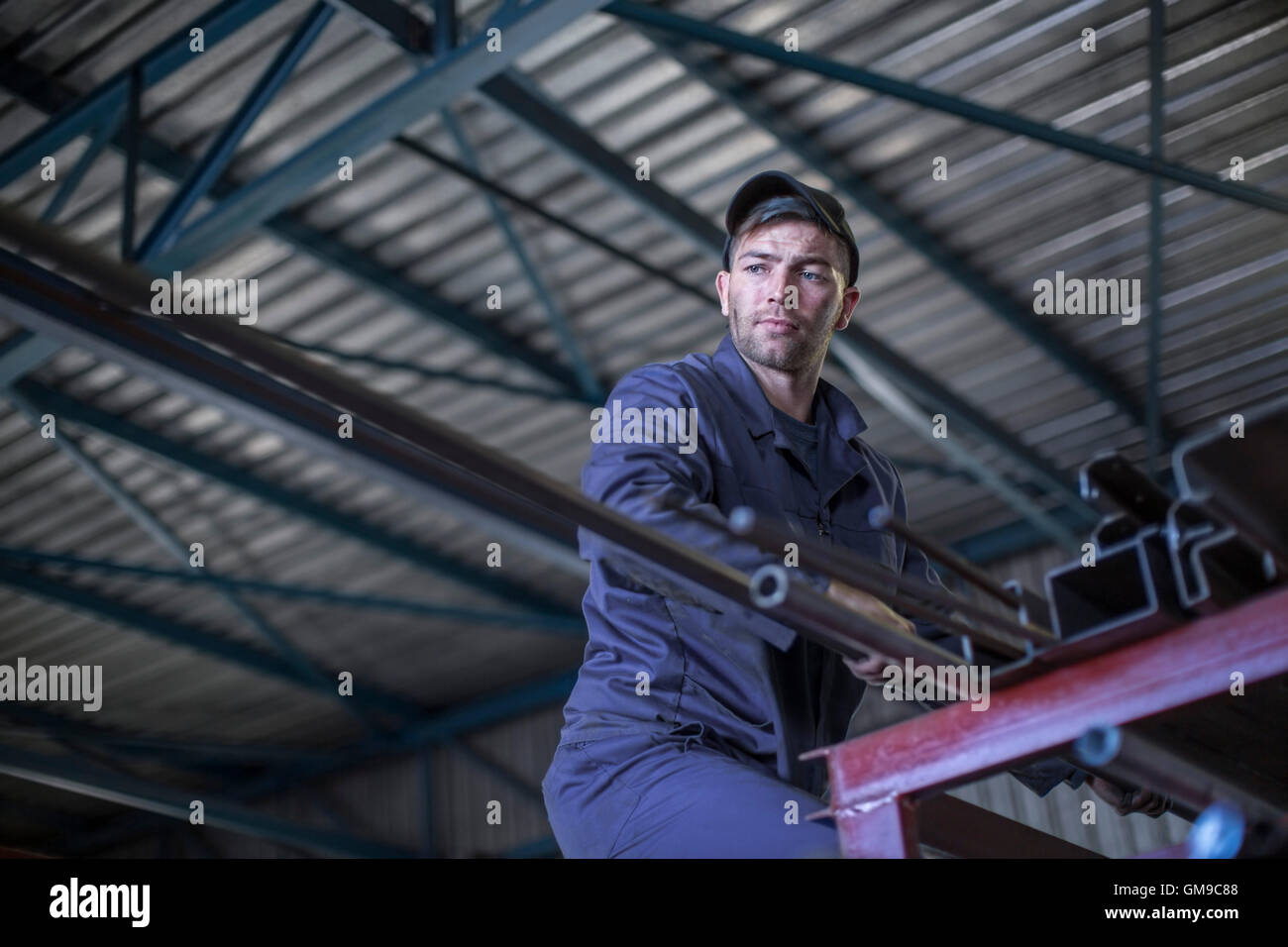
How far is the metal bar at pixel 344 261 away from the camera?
7098mm

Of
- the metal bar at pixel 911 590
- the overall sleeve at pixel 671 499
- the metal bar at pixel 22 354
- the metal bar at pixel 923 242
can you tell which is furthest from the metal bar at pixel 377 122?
the metal bar at pixel 911 590

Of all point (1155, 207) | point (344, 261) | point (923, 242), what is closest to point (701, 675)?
point (1155, 207)

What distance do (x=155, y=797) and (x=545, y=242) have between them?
6.20 metres

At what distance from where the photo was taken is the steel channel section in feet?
5.37

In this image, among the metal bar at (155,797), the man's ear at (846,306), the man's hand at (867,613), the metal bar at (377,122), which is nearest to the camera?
the man's hand at (867,613)

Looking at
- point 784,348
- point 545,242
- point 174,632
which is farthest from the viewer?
point 174,632

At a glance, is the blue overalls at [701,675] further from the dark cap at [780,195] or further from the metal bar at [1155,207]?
the metal bar at [1155,207]

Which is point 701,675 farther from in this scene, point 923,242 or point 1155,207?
point 923,242

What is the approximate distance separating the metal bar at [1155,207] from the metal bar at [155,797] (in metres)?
7.83

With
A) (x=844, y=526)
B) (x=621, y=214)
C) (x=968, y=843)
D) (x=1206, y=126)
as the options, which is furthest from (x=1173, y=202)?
(x=968, y=843)

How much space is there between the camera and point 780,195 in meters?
3.14

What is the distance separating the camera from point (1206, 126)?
8023 mm

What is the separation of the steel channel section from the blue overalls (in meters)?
0.16
